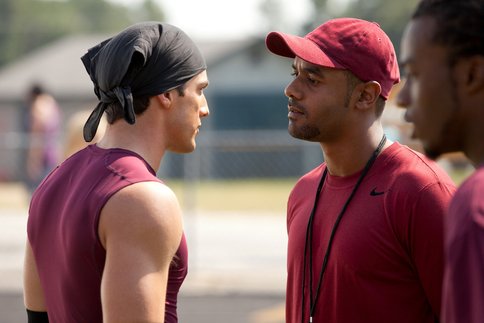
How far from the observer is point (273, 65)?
40.5m

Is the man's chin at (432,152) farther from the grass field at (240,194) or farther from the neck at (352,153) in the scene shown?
the grass field at (240,194)

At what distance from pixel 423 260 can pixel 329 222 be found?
45 cm

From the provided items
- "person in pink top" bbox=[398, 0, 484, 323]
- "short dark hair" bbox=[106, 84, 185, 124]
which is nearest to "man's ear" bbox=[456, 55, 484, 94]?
"person in pink top" bbox=[398, 0, 484, 323]

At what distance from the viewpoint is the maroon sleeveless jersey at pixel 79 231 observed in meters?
2.91

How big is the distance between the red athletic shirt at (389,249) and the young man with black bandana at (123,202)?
61cm

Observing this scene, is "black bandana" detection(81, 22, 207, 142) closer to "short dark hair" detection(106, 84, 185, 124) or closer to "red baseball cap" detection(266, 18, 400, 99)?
"short dark hair" detection(106, 84, 185, 124)

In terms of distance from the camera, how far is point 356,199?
3508 mm

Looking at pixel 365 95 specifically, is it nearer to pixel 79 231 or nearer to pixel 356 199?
pixel 356 199

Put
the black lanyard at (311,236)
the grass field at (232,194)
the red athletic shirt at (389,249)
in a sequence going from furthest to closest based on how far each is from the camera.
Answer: the grass field at (232,194)
the black lanyard at (311,236)
the red athletic shirt at (389,249)

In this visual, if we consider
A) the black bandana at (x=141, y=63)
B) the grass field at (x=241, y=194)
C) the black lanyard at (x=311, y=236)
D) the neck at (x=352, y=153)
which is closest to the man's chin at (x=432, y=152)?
the black bandana at (x=141, y=63)

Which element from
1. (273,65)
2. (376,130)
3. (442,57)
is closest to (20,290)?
(376,130)

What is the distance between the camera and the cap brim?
12.0ft

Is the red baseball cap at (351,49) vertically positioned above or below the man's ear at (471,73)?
below

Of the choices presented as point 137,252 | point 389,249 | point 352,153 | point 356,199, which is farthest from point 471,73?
point 352,153
